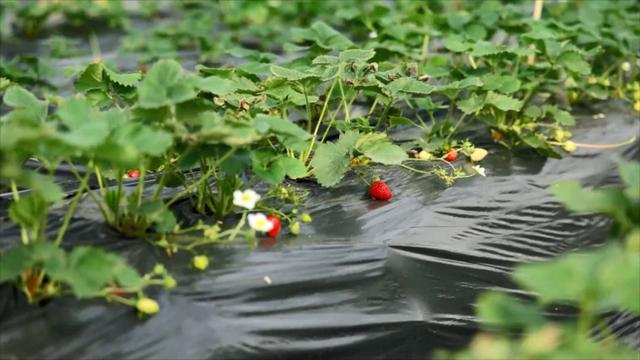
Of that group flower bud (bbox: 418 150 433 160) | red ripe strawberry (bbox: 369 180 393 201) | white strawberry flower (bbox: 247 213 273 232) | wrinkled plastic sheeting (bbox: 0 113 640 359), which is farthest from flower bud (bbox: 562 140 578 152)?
white strawberry flower (bbox: 247 213 273 232)

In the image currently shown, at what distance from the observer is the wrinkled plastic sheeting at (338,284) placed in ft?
A: 4.16

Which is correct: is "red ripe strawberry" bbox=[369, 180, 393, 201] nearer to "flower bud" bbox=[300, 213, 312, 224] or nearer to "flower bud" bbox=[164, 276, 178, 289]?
"flower bud" bbox=[300, 213, 312, 224]

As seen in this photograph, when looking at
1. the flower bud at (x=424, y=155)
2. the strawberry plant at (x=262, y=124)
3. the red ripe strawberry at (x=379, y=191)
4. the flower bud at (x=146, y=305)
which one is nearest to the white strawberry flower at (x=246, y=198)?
the strawberry plant at (x=262, y=124)

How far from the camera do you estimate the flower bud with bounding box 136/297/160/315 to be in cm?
125

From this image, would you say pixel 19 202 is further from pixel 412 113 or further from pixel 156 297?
pixel 412 113

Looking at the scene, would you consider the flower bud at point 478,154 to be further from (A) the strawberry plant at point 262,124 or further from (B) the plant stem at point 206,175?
(B) the plant stem at point 206,175

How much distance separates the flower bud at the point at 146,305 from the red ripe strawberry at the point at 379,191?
0.63 m

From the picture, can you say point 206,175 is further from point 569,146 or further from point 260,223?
point 569,146

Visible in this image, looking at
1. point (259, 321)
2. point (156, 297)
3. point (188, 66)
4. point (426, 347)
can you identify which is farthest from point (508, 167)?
point (188, 66)

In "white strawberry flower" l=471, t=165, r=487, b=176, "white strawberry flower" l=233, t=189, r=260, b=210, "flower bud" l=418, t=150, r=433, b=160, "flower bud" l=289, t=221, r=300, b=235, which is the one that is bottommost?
"flower bud" l=289, t=221, r=300, b=235

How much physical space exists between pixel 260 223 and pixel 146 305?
0.28m

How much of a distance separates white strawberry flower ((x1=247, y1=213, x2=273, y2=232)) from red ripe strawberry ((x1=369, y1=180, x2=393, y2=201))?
362mm

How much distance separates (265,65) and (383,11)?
0.98 meters

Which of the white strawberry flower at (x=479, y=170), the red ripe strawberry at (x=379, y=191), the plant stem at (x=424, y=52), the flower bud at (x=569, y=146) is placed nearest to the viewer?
the red ripe strawberry at (x=379, y=191)
